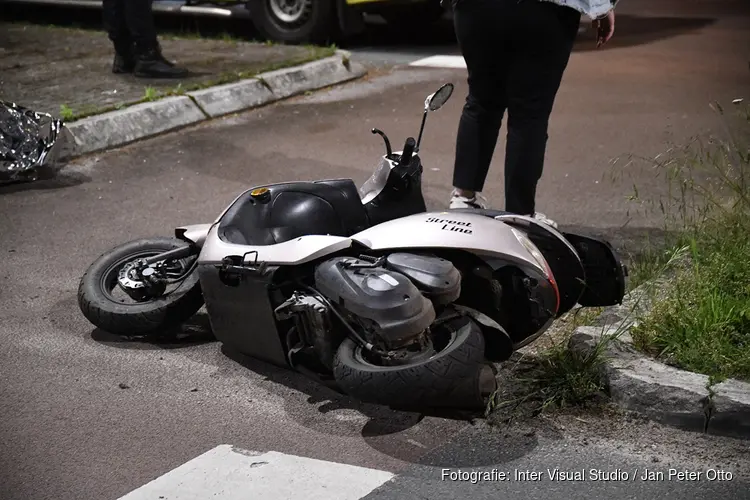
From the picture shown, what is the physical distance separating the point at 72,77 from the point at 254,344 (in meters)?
5.67

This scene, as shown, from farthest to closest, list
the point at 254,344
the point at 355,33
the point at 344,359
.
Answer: the point at 355,33, the point at 254,344, the point at 344,359

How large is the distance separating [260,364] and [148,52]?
17.0 feet

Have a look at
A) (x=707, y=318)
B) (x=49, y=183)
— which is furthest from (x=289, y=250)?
(x=49, y=183)

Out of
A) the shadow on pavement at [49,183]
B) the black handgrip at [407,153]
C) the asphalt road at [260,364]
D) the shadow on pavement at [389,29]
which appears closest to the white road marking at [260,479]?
the asphalt road at [260,364]

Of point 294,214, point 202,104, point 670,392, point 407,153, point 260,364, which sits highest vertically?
point 407,153

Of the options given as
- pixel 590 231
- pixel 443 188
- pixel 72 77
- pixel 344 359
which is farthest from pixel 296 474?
pixel 72 77

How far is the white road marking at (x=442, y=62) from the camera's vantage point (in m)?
10.3

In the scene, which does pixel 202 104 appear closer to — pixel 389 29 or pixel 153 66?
pixel 153 66

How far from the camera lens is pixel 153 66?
348 inches

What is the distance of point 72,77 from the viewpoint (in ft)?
29.8

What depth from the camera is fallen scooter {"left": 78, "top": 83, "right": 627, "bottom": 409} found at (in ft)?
11.6

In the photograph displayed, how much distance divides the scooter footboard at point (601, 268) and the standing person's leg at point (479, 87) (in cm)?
120

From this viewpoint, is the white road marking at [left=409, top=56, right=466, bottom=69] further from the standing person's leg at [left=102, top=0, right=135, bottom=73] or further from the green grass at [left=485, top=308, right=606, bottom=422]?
the green grass at [left=485, top=308, right=606, bottom=422]

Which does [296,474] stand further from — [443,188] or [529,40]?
[443,188]
